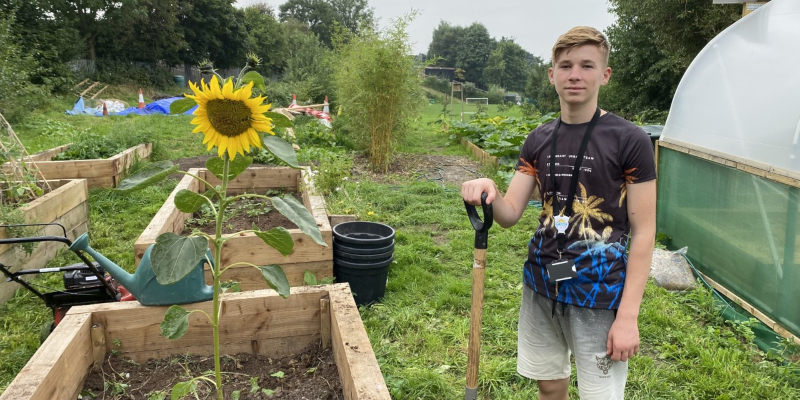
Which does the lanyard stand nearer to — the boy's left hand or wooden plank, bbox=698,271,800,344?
the boy's left hand

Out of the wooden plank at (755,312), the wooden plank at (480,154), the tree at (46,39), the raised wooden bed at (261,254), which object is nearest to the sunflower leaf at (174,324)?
the raised wooden bed at (261,254)

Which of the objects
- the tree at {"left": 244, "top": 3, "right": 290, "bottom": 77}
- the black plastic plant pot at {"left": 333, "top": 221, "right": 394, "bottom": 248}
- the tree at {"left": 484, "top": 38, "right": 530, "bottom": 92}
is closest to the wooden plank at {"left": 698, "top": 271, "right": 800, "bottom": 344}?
the black plastic plant pot at {"left": 333, "top": 221, "right": 394, "bottom": 248}

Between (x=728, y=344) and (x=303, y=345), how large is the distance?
2.66 metres

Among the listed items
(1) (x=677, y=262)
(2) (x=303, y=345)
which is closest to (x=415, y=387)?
(2) (x=303, y=345)

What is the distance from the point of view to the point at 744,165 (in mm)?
3705

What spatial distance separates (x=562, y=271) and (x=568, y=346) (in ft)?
1.21

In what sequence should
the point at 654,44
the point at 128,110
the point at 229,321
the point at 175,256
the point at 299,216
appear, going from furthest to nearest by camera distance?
the point at 654,44, the point at 128,110, the point at 229,321, the point at 299,216, the point at 175,256

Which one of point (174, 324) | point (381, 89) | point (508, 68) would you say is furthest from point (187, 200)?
point (508, 68)

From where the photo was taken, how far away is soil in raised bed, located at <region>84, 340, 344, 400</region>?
6.39ft

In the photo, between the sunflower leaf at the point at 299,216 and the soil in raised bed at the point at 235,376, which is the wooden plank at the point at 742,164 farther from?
the sunflower leaf at the point at 299,216

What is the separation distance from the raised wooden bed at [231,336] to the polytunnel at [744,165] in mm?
2844

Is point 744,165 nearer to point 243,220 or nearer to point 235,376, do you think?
point 235,376

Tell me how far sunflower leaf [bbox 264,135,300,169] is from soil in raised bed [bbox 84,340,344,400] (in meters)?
0.94

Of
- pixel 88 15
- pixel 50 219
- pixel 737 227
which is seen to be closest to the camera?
pixel 737 227
